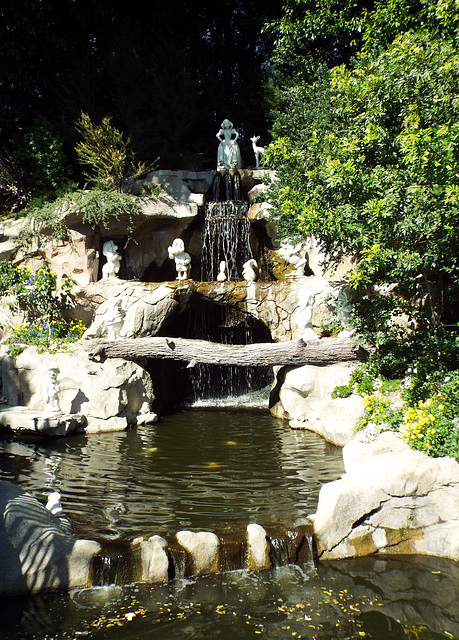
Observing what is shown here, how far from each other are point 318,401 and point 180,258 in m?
6.41

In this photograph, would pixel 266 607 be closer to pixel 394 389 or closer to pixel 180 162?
pixel 394 389

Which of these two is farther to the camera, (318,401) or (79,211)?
(79,211)

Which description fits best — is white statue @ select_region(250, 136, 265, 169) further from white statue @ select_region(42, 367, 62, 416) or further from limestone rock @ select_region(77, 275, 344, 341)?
white statue @ select_region(42, 367, 62, 416)

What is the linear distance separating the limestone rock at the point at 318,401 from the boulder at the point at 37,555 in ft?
18.5

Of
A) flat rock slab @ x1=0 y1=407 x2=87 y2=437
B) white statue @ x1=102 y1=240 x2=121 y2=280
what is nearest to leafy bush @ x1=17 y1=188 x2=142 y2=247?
white statue @ x1=102 y1=240 x2=121 y2=280

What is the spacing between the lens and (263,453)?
27.9 ft

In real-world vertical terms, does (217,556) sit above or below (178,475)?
below

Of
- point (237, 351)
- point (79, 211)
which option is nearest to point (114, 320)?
point (237, 351)

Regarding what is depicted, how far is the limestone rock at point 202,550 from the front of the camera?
188 inches

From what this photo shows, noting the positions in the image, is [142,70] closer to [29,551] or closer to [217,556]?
[29,551]

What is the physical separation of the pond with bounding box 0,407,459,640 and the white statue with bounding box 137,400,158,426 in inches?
66.8

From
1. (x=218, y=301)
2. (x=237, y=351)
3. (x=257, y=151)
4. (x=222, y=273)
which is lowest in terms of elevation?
(x=237, y=351)

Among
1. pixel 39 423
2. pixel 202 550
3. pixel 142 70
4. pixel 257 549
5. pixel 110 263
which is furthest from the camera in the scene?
pixel 142 70

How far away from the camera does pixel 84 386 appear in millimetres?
10836
